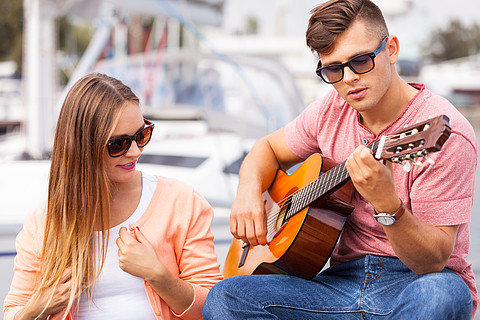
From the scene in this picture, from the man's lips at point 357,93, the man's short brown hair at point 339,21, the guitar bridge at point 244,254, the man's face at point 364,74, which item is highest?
the man's short brown hair at point 339,21

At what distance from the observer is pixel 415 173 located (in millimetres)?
1546

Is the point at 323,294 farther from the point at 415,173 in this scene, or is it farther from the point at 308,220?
the point at 415,173

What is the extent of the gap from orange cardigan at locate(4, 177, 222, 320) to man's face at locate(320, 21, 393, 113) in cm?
54

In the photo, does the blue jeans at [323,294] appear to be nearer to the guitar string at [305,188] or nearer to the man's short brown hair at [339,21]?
the guitar string at [305,188]

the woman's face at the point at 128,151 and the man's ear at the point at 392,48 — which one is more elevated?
the man's ear at the point at 392,48

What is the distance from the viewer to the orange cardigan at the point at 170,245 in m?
1.60

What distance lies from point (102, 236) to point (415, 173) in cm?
86

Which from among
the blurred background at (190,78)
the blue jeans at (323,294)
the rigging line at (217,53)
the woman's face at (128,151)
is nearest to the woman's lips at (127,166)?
the woman's face at (128,151)

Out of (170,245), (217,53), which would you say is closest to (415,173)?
(170,245)

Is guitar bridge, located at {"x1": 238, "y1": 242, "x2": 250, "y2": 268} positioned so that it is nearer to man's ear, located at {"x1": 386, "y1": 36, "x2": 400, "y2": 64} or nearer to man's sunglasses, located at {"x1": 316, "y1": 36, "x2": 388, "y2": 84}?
man's sunglasses, located at {"x1": 316, "y1": 36, "x2": 388, "y2": 84}

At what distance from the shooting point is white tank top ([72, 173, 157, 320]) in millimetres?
1597

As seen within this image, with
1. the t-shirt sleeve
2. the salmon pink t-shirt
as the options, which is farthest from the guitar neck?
the t-shirt sleeve

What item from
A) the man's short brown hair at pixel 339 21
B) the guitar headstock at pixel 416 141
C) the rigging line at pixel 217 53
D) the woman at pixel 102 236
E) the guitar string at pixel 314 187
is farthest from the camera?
the rigging line at pixel 217 53

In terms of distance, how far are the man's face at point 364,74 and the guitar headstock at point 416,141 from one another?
0.26 meters
